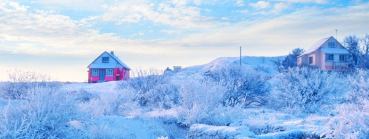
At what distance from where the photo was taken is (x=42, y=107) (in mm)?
14781

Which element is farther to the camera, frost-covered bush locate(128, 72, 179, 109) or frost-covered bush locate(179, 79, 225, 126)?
frost-covered bush locate(128, 72, 179, 109)

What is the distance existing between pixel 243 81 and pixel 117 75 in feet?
81.2

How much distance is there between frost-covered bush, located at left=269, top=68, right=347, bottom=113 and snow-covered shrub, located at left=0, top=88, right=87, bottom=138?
1288cm

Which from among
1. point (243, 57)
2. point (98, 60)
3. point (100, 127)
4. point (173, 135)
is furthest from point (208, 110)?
point (243, 57)

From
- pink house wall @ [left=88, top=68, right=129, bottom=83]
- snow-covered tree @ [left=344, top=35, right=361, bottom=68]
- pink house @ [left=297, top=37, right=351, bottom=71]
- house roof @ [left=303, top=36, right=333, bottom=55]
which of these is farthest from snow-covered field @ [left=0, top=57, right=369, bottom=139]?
snow-covered tree @ [left=344, top=35, right=361, bottom=68]

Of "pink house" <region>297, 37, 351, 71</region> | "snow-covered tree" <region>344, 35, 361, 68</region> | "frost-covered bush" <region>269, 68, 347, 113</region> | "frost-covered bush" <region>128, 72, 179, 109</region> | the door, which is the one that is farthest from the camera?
the door

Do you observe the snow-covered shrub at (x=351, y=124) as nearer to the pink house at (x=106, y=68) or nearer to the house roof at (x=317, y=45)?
the house roof at (x=317, y=45)

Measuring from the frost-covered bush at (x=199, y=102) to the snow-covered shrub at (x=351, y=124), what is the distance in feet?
23.3

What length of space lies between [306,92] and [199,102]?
23.4 feet

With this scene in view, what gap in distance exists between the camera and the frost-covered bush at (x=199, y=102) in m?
21.6

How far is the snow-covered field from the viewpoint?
1483 centimetres

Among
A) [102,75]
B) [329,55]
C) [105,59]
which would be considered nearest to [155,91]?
[105,59]

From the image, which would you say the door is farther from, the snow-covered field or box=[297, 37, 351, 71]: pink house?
box=[297, 37, 351, 71]: pink house

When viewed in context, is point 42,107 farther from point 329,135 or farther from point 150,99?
point 150,99
